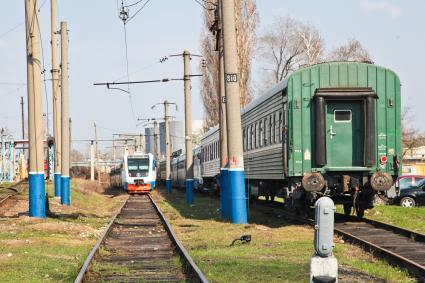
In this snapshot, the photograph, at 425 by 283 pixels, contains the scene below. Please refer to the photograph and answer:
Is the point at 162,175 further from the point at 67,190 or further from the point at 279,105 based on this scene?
the point at 279,105

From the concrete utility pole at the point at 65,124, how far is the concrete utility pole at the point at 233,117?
Answer: 13.1 m

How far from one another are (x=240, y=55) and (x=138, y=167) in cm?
1135

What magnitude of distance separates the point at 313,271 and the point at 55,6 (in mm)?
28519

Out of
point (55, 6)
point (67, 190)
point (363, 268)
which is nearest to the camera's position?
point (363, 268)

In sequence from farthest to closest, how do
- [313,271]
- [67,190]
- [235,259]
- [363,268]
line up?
[67,190] < [235,259] < [363,268] < [313,271]

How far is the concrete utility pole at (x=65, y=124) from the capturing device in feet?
101

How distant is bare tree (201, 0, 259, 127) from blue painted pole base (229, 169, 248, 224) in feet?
84.3

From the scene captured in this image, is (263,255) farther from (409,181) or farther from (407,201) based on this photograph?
(409,181)

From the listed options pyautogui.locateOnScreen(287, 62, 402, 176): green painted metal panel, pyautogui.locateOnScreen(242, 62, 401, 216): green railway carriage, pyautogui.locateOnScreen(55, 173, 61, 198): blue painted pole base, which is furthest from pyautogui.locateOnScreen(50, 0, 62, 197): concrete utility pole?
pyautogui.locateOnScreen(287, 62, 402, 176): green painted metal panel

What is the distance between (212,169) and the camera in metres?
37.8

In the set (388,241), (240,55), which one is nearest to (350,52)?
(240,55)

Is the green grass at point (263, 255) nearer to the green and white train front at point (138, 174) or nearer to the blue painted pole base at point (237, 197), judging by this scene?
the blue painted pole base at point (237, 197)

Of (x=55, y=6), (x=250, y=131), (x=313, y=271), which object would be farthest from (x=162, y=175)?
(x=313, y=271)

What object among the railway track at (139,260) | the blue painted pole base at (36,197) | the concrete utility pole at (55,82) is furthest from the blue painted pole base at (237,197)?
the concrete utility pole at (55,82)
